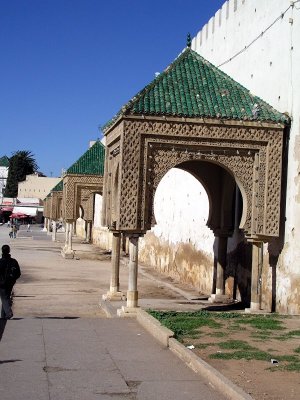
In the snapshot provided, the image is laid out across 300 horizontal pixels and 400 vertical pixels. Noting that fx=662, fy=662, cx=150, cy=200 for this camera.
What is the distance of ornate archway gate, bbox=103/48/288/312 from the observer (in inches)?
482

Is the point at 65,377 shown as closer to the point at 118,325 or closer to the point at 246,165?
the point at 118,325

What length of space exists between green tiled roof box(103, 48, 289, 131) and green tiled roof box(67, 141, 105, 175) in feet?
53.1

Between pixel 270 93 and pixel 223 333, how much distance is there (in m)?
5.86

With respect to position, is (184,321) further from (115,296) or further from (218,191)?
(218,191)

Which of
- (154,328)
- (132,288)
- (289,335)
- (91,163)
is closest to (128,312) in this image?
(132,288)

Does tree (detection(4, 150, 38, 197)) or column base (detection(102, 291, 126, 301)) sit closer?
column base (detection(102, 291, 126, 301))

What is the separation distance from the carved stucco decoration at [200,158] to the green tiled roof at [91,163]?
678 inches

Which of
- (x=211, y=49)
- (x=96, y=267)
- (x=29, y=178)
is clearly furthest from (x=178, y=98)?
(x=29, y=178)

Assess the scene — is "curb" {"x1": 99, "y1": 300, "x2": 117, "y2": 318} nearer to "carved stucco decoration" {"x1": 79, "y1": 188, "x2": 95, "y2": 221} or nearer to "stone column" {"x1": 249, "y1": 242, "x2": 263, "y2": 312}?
"stone column" {"x1": 249, "y1": 242, "x2": 263, "y2": 312}

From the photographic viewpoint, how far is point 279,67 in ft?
44.0

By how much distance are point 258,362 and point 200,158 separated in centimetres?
551

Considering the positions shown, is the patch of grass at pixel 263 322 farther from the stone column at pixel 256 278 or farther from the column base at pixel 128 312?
the column base at pixel 128 312

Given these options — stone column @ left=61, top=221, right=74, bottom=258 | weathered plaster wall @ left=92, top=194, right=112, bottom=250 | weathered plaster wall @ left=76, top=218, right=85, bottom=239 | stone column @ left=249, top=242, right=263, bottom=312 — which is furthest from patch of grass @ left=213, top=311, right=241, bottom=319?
weathered plaster wall @ left=76, top=218, right=85, bottom=239

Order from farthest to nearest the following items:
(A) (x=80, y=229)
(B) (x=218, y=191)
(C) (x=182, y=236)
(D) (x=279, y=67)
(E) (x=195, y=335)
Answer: (A) (x=80, y=229) → (C) (x=182, y=236) → (B) (x=218, y=191) → (D) (x=279, y=67) → (E) (x=195, y=335)
